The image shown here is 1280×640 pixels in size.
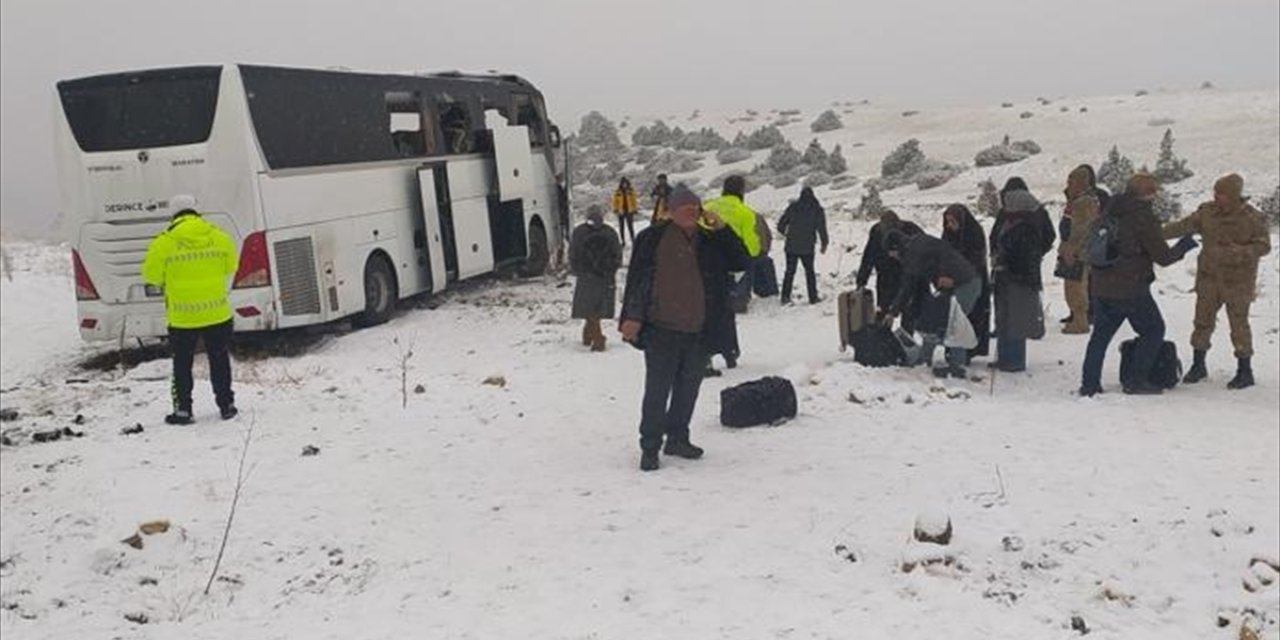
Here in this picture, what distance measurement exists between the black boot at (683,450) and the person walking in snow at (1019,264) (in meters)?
4.10

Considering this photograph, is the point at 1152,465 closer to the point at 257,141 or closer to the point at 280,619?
the point at 280,619

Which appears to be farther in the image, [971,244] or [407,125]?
[407,125]

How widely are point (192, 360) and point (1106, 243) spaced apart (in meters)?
7.71

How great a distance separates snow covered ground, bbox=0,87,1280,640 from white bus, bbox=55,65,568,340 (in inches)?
65.2

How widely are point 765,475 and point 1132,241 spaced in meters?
4.12

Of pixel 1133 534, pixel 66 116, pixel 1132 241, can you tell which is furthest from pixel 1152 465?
pixel 66 116

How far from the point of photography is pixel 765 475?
731 centimetres

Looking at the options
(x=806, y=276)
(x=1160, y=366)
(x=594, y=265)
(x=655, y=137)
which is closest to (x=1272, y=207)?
(x=806, y=276)

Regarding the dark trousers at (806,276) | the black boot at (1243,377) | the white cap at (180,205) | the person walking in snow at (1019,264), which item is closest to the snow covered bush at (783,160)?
the dark trousers at (806,276)

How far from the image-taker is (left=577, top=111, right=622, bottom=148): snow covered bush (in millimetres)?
49963

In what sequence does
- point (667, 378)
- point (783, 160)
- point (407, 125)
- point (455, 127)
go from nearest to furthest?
point (667, 378)
point (407, 125)
point (455, 127)
point (783, 160)

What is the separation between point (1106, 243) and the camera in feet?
29.8

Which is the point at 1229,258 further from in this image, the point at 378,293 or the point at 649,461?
the point at 378,293

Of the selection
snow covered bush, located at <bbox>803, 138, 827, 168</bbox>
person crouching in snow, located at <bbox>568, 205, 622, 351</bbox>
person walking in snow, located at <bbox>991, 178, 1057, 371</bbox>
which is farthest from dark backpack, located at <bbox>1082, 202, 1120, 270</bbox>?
snow covered bush, located at <bbox>803, 138, 827, 168</bbox>
